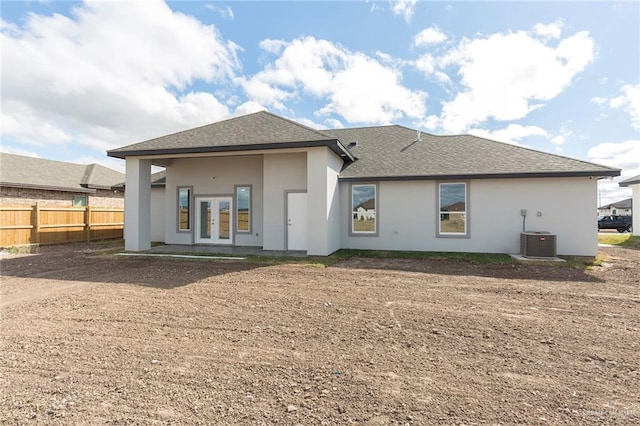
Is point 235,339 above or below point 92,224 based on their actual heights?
below

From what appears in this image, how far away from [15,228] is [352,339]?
54.2 ft

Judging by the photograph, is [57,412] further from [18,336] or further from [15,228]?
[15,228]

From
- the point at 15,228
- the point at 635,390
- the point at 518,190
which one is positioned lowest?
the point at 635,390

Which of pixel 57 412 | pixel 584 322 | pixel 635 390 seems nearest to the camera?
pixel 57 412

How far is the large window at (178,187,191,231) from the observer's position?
14512 millimetres

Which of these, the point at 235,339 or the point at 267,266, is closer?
the point at 235,339

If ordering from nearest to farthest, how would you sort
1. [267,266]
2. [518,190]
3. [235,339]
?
[235,339]
[267,266]
[518,190]

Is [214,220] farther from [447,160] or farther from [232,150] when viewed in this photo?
[447,160]

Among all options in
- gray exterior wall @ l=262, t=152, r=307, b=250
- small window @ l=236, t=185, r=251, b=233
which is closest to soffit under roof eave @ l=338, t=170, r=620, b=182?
gray exterior wall @ l=262, t=152, r=307, b=250

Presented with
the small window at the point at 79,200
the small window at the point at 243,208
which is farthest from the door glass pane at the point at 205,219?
the small window at the point at 79,200

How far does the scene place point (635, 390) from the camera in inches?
125

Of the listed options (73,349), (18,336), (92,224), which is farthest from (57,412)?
(92,224)

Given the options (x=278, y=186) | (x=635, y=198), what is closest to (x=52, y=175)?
(x=278, y=186)

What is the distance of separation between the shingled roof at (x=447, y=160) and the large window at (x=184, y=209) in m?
7.03
